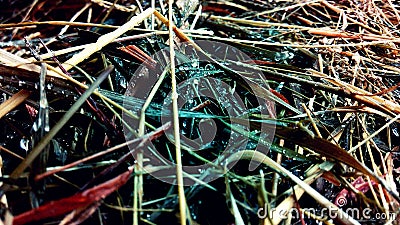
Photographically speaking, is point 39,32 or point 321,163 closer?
point 321,163

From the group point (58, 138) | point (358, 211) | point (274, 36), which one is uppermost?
point (274, 36)

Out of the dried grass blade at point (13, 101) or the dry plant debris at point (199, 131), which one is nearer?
the dry plant debris at point (199, 131)

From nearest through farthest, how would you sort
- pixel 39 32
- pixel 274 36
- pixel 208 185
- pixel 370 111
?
pixel 208 185 → pixel 370 111 → pixel 274 36 → pixel 39 32

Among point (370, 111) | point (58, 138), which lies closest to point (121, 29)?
point (58, 138)

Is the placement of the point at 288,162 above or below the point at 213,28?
below

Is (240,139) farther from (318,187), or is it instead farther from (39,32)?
(39,32)

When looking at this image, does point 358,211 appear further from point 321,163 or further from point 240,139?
point 240,139

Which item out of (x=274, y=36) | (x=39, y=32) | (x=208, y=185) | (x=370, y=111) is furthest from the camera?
(x=39, y=32)

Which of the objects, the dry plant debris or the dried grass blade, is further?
the dried grass blade
